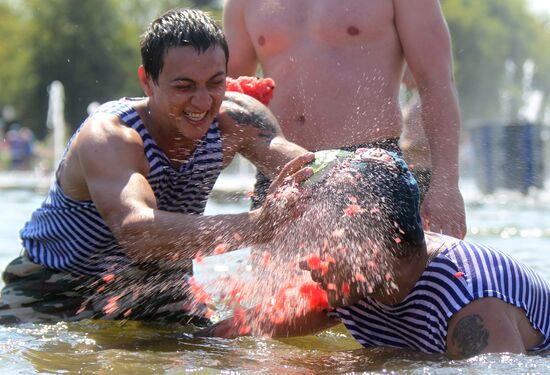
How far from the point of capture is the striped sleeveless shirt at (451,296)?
12.2 ft

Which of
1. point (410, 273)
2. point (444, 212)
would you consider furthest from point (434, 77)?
point (410, 273)

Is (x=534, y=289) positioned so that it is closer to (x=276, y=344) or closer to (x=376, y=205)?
(x=376, y=205)

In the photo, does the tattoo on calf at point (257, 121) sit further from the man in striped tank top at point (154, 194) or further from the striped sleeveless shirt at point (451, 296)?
the striped sleeveless shirt at point (451, 296)

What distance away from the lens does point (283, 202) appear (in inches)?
147

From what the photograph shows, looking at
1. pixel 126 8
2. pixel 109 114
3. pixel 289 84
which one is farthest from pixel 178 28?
pixel 126 8

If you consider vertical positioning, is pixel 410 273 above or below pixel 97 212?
below

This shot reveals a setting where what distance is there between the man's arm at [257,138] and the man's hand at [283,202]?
0.56 meters

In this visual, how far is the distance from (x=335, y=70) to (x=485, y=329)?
1880 millimetres

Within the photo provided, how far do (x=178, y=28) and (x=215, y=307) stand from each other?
1.77 m

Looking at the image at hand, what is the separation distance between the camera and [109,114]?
14.0 ft

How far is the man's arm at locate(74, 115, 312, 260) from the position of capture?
374cm

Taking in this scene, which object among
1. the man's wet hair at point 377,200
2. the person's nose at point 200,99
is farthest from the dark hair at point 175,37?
the man's wet hair at point 377,200

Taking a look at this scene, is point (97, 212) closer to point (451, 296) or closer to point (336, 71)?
point (336, 71)

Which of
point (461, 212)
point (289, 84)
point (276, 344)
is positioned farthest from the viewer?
point (289, 84)
